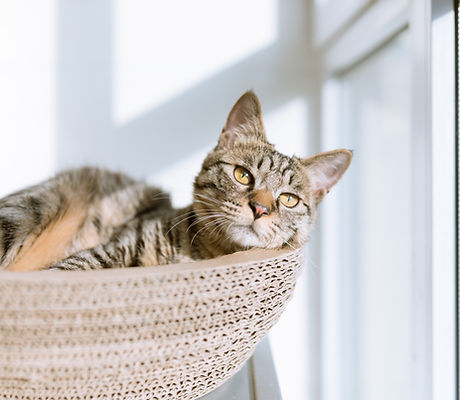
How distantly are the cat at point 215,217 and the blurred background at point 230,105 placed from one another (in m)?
0.66

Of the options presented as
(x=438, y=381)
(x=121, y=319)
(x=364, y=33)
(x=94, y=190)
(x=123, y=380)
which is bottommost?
(x=438, y=381)

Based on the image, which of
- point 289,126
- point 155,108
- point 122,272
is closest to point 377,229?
point 289,126

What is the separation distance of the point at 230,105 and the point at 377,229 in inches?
33.0

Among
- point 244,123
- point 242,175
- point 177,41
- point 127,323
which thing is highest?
point 177,41

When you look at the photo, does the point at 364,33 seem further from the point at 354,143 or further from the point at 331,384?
the point at 331,384

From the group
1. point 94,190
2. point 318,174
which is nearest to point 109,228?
point 94,190

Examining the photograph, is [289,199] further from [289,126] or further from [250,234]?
[289,126]

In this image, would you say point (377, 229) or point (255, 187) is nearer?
point (255, 187)

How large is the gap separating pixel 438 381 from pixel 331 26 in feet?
4.25

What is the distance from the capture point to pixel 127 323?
604mm

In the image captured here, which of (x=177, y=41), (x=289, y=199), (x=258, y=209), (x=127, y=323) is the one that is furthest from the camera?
(x=177, y=41)

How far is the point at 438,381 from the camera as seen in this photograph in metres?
1.02

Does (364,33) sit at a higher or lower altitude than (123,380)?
higher

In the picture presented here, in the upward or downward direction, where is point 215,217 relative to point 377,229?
upward
